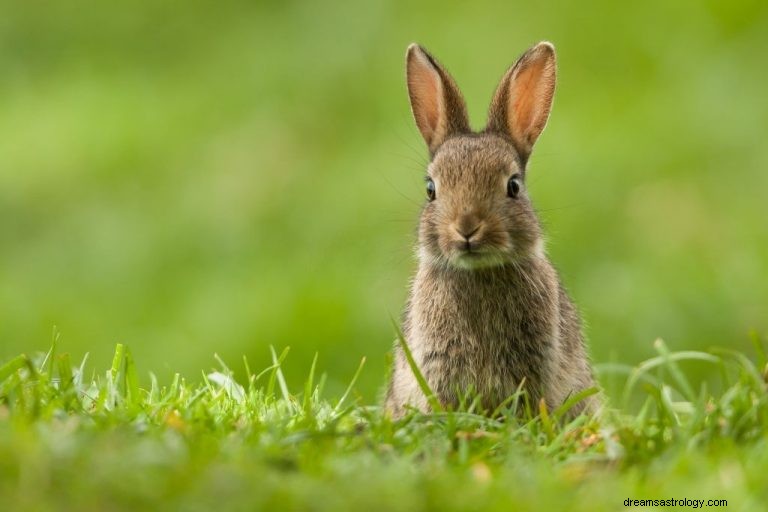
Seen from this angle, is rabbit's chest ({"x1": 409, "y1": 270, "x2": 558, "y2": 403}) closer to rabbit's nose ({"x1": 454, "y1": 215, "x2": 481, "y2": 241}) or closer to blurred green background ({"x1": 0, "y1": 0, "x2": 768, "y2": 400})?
rabbit's nose ({"x1": 454, "y1": 215, "x2": 481, "y2": 241})

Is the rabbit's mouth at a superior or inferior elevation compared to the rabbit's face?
inferior

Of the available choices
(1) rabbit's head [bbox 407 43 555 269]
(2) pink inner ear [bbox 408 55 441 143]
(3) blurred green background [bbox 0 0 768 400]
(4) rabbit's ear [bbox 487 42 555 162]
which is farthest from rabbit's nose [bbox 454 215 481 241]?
(3) blurred green background [bbox 0 0 768 400]

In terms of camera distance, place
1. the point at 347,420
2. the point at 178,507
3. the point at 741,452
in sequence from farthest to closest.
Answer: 1. the point at 347,420
2. the point at 741,452
3. the point at 178,507

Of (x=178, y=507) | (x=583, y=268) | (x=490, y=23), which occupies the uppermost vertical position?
(x=490, y=23)

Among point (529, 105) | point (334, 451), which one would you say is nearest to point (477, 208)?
point (529, 105)

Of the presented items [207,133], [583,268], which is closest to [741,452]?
[583,268]

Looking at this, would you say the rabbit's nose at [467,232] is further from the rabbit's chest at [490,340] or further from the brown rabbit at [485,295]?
the rabbit's chest at [490,340]

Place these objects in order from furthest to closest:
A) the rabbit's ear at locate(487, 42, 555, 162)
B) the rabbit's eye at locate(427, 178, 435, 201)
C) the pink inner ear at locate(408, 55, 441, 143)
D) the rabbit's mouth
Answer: the pink inner ear at locate(408, 55, 441, 143) → the rabbit's ear at locate(487, 42, 555, 162) → the rabbit's eye at locate(427, 178, 435, 201) → the rabbit's mouth

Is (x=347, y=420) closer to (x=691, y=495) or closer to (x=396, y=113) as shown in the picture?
(x=691, y=495)
